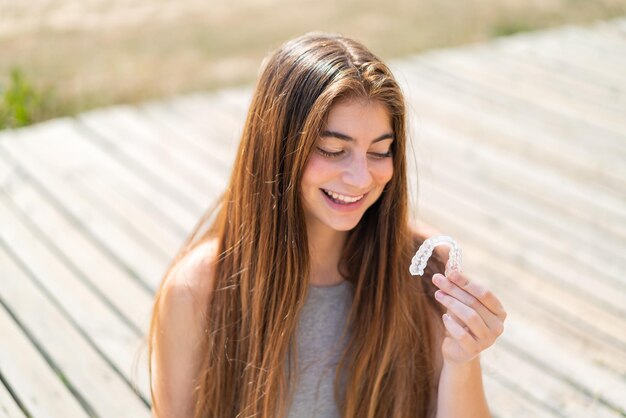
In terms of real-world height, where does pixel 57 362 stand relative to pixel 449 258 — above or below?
below

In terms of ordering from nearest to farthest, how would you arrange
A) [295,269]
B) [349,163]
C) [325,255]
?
[349,163] → [295,269] → [325,255]

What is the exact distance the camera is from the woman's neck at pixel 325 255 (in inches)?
88.5

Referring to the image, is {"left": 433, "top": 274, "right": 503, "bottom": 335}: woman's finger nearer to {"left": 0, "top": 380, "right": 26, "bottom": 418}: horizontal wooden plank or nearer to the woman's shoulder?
the woman's shoulder

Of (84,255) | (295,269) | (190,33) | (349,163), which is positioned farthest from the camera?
(190,33)

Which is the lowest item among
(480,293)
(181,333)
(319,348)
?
(319,348)

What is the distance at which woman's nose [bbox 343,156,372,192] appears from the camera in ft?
6.48

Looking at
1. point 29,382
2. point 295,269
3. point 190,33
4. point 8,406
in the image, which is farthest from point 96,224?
point 190,33

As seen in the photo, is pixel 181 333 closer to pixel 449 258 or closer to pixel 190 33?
pixel 449 258

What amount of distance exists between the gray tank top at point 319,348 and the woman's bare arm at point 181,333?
0.28 m

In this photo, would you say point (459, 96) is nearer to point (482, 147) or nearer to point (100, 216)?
point (482, 147)

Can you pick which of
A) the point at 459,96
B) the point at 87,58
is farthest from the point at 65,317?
the point at 87,58

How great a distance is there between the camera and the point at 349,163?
200 centimetres

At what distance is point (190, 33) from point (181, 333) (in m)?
6.44

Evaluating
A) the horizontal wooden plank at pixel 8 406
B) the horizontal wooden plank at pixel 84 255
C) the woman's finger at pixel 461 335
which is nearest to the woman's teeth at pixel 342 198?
the woman's finger at pixel 461 335
